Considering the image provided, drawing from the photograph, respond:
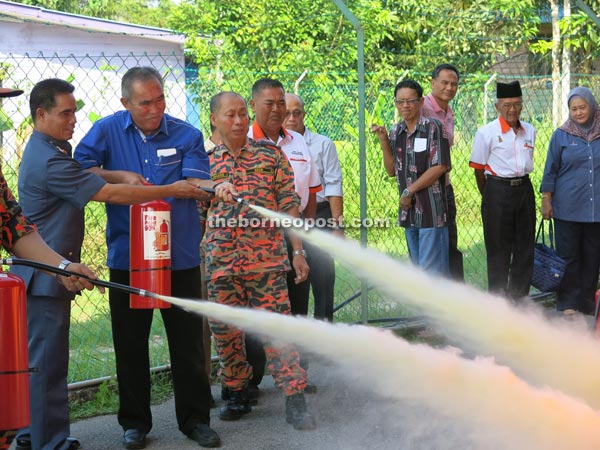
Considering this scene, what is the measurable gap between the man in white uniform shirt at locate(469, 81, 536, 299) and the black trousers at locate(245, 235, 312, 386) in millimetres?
2544

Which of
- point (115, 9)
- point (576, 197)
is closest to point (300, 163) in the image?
point (576, 197)

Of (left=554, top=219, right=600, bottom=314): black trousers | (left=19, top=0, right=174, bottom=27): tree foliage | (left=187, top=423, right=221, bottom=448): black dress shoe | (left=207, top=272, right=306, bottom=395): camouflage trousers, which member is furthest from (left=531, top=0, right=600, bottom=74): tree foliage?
(left=19, top=0, right=174, bottom=27): tree foliage

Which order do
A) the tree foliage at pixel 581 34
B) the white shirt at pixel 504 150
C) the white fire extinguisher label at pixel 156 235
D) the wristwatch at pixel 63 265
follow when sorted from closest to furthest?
the wristwatch at pixel 63 265 → the white fire extinguisher label at pixel 156 235 → the white shirt at pixel 504 150 → the tree foliage at pixel 581 34

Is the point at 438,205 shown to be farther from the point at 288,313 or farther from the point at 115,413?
the point at 115,413

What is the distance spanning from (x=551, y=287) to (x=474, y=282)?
1.50 m

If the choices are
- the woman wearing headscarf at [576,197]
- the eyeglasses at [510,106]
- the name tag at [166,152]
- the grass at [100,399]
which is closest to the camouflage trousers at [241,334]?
Result: the grass at [100,399]

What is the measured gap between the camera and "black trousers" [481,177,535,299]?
7965 mm

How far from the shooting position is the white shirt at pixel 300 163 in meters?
6.29

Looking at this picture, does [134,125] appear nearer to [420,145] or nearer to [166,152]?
[166,152]

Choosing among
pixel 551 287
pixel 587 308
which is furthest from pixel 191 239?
pixel 587 308

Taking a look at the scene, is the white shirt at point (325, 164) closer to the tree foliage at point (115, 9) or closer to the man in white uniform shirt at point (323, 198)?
the man in white uniform shirt at point (323, 198)

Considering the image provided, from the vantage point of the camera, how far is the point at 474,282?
31.7 ft

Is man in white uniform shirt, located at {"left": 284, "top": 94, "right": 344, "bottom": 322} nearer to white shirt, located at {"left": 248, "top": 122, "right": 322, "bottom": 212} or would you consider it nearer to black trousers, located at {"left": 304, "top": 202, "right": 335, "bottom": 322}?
black trousers, located at {"left": 304, "top": 202, "right": 335, "bottom": 322}

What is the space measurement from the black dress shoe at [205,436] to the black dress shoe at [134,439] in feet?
0.95
